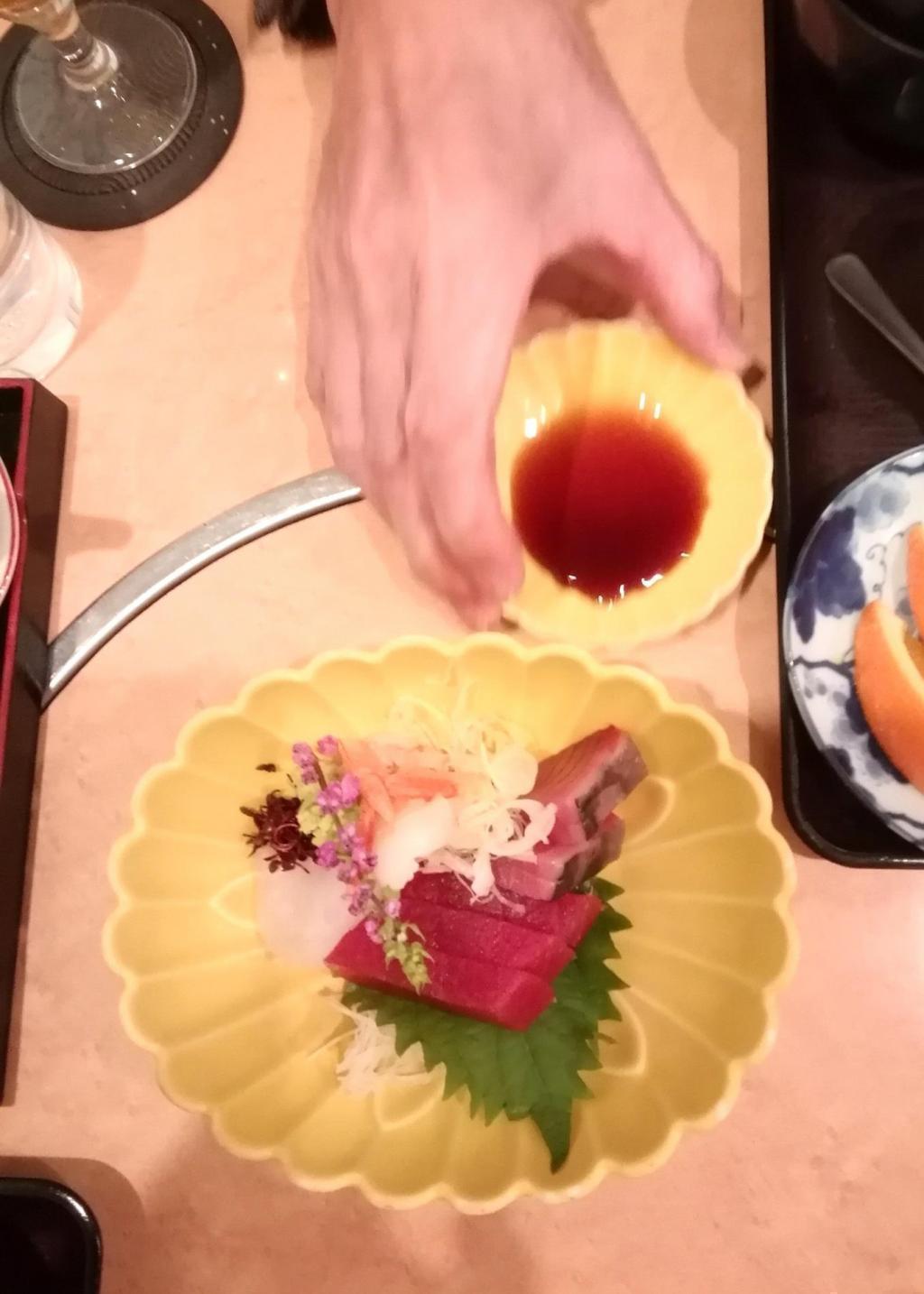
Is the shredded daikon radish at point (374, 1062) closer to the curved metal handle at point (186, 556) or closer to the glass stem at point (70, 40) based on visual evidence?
the curved metal handle at point (186, 556)

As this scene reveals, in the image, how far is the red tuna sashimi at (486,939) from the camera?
77 centimetres

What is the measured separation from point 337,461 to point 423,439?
0.12 metres

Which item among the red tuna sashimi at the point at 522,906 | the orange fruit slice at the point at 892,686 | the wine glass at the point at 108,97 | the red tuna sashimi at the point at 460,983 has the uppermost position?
the wine glass at the point at 108,97

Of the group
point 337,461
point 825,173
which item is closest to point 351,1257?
point 337,461

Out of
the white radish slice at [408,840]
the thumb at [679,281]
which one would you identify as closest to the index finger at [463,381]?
the thumb at [679,281]

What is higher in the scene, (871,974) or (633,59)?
(633,59)

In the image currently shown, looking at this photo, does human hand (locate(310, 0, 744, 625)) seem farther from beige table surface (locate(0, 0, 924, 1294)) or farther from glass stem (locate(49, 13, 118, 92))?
glass stem (locate(49, 13, 118, 92))

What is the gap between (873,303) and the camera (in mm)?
898

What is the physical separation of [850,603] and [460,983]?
0.42 m

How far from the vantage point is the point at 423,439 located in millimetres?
722

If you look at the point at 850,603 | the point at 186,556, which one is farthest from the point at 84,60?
the point at 850,603

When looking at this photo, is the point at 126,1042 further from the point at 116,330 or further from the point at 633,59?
the point at 633,59

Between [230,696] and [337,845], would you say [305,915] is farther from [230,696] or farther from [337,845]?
[230,696]

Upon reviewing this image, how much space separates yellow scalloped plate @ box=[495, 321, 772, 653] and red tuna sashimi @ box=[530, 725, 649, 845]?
0.32 ft
